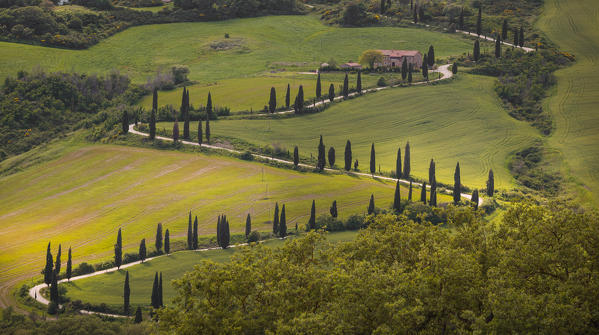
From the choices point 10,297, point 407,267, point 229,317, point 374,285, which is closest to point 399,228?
point 407,267

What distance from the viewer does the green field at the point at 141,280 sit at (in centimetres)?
9056

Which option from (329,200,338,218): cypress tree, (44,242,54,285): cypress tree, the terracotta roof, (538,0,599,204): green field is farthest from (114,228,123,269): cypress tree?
the terracotta roof

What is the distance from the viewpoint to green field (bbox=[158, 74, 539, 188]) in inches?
5497

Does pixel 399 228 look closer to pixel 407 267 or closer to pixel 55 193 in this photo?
pixel 407 267

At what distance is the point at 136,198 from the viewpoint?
12494 centimetres

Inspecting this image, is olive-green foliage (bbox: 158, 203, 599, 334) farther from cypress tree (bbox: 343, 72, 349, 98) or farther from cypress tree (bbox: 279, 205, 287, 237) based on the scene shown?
cypress tree (bbox: 343, 72, 349, 98)

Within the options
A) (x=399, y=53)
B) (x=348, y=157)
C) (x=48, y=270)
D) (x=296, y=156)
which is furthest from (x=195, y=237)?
(x=399, y=53)

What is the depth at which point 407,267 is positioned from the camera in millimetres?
47625

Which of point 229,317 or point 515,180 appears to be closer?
→ point 229,317

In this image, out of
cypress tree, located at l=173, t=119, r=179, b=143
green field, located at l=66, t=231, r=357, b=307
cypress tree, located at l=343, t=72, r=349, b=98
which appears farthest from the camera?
cypress tree, located at l=343, t=72, r=349, b=98

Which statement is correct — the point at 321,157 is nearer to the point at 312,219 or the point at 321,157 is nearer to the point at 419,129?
the point at 312,219

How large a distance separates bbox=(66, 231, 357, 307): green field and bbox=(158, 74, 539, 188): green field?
40454mm

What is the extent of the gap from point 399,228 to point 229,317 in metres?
14.7

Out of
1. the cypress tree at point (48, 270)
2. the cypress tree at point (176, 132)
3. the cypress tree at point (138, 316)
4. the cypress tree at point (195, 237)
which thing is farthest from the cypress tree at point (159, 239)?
the cypress tree at point (176, 132)
